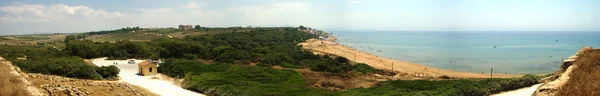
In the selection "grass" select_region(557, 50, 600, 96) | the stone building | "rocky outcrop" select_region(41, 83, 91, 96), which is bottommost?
the stone building

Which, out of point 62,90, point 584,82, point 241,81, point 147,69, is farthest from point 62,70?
point 584,82

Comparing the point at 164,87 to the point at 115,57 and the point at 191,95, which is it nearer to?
the point at 191,95

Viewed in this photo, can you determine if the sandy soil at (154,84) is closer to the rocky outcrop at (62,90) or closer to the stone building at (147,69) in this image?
the stone building at (147,69)

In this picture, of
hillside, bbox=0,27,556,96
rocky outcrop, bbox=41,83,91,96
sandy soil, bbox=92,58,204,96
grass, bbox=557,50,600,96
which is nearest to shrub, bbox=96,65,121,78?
hillside, bbox=0,27,556,96

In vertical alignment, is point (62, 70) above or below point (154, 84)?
above

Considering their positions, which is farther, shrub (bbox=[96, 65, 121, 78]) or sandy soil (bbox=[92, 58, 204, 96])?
shrub (bbox=[96, 65, 121, 78])

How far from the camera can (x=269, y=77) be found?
25.2 m

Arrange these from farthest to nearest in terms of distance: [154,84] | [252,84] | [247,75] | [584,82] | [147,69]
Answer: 1. [147,69]
2. [247,75]
3. [154,84]
4. [252,84]
5. [584,82]

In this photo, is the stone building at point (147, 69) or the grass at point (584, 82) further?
the stone building at point (147, 69)

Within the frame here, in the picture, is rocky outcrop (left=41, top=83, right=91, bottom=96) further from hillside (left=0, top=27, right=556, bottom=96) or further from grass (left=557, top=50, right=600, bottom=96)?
grass (left=557, top=50, right=600, bottom=96)

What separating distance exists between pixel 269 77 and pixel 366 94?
8.69 meters

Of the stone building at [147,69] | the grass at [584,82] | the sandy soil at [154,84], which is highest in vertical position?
the grass at [584,82]

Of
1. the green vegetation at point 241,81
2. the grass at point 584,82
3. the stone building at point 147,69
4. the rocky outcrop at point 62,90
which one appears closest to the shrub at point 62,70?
the stone building at point 147,69

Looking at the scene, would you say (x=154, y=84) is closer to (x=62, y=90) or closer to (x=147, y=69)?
(x=147, y=69)
